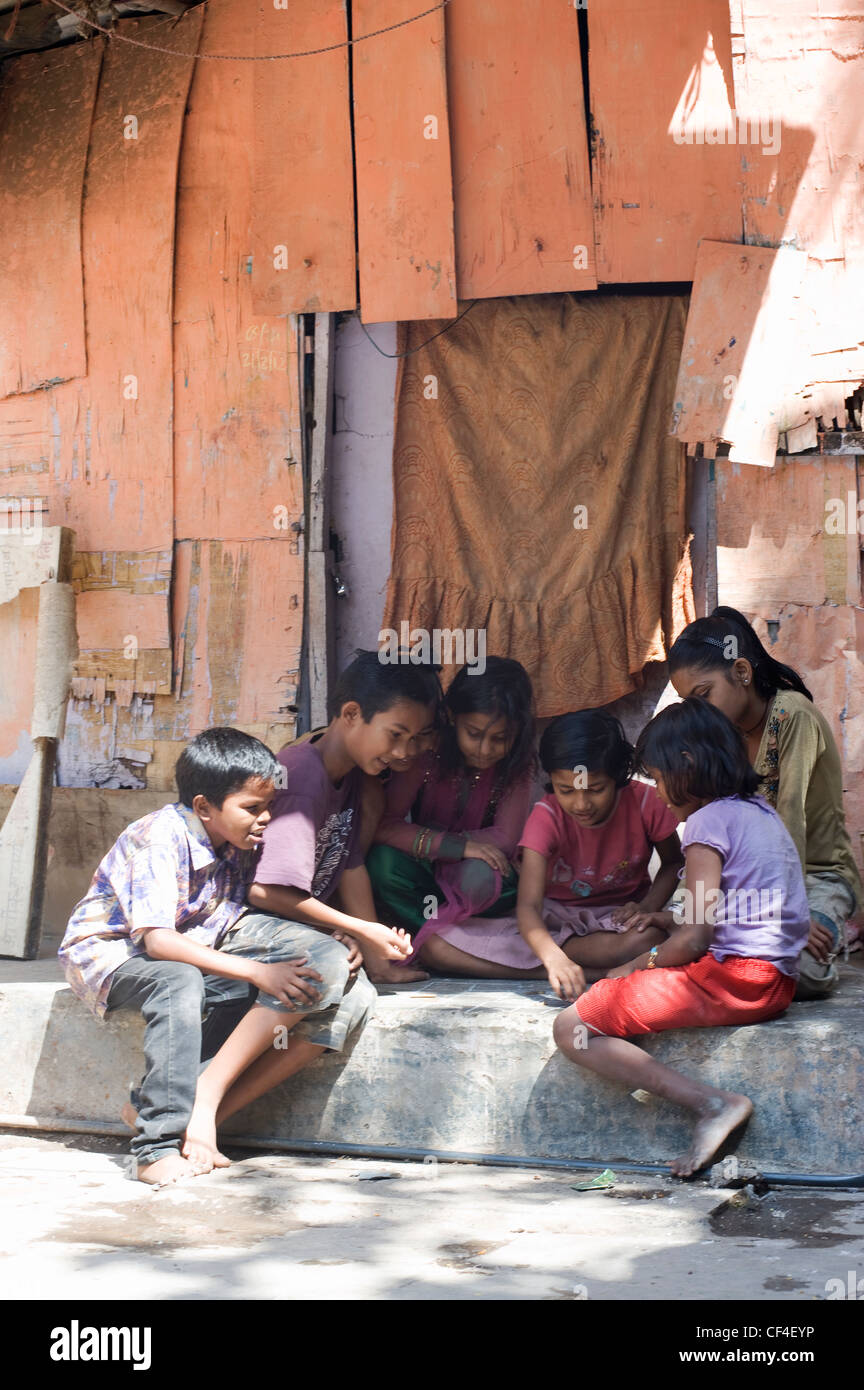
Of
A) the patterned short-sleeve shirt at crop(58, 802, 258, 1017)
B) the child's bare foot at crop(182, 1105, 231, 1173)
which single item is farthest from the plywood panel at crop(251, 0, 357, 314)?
the child's bare foot at crop(182, 1105, 231, 1173)

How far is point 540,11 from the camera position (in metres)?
4.74

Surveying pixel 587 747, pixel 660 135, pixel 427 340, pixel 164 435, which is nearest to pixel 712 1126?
pixel 587 747

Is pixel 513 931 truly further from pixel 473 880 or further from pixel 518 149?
pixel 518 149

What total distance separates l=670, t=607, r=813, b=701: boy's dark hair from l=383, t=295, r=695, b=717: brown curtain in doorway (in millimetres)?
705

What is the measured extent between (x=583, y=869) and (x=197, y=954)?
3.91ft

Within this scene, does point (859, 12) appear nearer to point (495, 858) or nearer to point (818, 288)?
point (818, 288)

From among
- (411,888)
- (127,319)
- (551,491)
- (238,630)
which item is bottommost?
(411,888)

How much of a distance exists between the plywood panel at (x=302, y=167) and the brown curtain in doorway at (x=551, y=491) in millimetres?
437

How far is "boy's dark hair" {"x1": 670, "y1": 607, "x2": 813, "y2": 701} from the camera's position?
392cm

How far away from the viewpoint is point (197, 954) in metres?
3.44

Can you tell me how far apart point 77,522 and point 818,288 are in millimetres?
2840

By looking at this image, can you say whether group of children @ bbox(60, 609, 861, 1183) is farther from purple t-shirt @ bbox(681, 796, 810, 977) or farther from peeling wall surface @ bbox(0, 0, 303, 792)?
peeling wall surface @ bbox(0, 0, 303, 792)

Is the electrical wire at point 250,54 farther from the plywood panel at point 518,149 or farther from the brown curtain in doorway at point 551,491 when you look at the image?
the brown curtain in doorway at point 551,491

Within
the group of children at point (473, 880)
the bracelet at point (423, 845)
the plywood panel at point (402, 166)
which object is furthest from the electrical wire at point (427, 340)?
the bracelet at point (423, 845)
